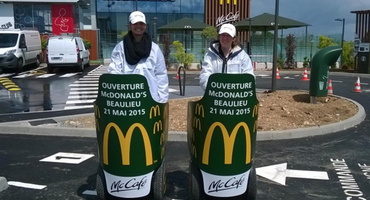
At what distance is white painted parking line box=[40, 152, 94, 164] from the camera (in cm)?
558

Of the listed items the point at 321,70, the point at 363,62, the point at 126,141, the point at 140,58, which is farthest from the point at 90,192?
the point at 363,62

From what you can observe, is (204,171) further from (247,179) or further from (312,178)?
(312,178)

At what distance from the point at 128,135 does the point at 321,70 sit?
713 centimetres

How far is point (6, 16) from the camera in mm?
30375

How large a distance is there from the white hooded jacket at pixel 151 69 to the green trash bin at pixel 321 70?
20.4ft

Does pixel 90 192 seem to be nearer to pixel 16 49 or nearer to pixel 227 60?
pixel 227 60

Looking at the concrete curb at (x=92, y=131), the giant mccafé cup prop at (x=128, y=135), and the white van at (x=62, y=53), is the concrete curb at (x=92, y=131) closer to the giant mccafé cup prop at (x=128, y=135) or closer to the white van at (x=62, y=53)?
the giant mccafé cup prop at (x=128, y=135)

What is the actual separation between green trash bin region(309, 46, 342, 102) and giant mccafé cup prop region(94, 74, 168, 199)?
653 cm

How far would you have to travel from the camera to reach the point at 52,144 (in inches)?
256

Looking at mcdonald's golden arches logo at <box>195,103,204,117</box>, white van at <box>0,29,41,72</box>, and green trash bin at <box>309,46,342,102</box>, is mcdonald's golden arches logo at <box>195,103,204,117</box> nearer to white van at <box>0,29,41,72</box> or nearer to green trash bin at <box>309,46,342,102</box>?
green trash bin at <box>309,46,342,102</box>

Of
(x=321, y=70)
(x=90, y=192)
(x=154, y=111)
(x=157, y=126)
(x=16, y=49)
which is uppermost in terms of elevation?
(x=16, y=49)

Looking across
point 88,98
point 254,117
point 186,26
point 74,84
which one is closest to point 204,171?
point 254,117

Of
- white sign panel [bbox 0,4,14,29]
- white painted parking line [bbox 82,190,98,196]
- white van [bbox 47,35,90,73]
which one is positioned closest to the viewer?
white painted parking line [bbox 82,190,98,196]

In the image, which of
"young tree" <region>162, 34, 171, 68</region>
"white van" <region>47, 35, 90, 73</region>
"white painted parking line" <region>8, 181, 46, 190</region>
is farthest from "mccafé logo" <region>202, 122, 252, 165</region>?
"young tree" <region>162, 34, 171, 68</region>
